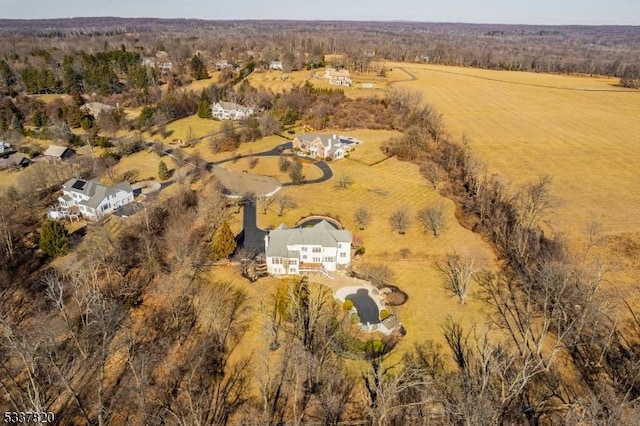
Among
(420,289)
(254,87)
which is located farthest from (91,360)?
(254,87)

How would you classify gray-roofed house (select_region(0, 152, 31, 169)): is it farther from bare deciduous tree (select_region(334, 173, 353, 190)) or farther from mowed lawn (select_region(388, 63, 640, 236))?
mowed lawn (select_region(388, 63, 640, 236))

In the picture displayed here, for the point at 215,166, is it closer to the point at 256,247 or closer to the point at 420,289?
the point at 256,247

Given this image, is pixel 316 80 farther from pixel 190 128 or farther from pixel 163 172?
pixel 163 172

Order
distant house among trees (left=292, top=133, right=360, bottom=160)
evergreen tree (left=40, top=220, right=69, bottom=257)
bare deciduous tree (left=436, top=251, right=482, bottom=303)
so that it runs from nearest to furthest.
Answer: bare deciduous tree (left=436, top=251, right=482, bottom=303) < evergreen tree (left=40, top=220, right=69, bottom=257) < distant house among trees (left=292, top=133, right=360, bottom=160)

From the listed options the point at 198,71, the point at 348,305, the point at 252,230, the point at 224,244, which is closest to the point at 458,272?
the point at 348,305

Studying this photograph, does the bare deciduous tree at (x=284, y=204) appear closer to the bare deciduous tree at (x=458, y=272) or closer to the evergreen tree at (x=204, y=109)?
the bare deciduous tree at (x=458, y=272)

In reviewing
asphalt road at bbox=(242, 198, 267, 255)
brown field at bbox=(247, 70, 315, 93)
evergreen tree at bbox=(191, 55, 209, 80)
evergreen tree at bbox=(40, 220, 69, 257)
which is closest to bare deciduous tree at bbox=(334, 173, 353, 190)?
asphalt road at bbox=(242, 198, 267, 255)

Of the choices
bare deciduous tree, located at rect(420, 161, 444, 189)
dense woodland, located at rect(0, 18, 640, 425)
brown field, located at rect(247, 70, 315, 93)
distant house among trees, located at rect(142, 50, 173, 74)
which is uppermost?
distant house among trees, located at rect(142, 50, 173, 74)
